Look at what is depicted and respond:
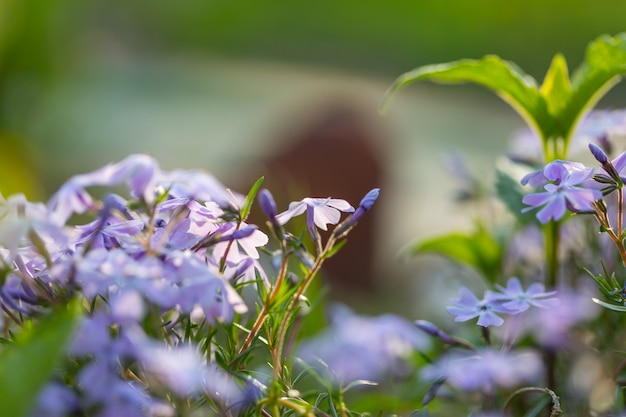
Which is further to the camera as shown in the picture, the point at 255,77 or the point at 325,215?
the point at 255,77

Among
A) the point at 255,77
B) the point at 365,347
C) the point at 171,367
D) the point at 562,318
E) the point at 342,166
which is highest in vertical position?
the point at 171,367

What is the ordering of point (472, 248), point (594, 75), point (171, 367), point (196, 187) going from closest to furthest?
point (171, 367) → point (196, 187) → point (594, 75) → point (472, 248)

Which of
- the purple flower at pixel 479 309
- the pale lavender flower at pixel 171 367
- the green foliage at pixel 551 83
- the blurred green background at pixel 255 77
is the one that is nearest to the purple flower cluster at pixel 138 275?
the pale lavender flower at pixel 171 367

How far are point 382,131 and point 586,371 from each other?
226 cm

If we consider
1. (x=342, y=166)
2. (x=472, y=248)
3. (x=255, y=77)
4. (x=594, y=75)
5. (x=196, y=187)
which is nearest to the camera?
(x=196, y=187)

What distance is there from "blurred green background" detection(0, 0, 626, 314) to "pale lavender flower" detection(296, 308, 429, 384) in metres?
Result: 1.55

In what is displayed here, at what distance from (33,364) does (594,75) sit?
1.60ft

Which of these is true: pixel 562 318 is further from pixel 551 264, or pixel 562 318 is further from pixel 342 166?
pixel 342 166

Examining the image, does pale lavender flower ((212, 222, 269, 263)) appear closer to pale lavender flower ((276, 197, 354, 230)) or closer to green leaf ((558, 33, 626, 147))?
pale lavender flower ((276, 197, 354, 230))

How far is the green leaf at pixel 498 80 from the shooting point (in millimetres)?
709

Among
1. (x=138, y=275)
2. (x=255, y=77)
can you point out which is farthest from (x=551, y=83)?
(x=255, y=77)

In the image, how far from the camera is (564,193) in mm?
532

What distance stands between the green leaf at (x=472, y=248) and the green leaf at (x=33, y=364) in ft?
1.58

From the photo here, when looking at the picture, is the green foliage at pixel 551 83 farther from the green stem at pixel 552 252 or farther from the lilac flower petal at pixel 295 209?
the lilac flower petal at pixel 295 209
